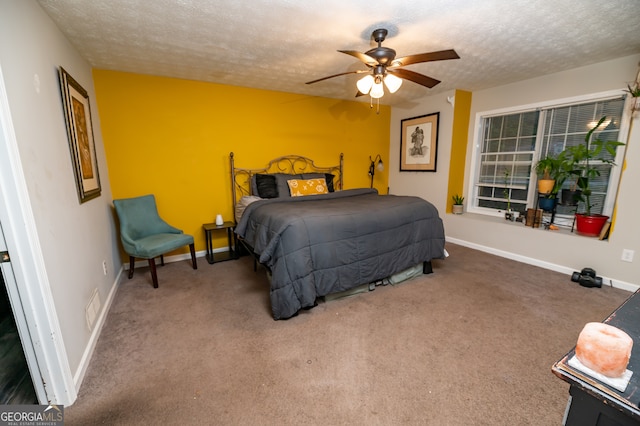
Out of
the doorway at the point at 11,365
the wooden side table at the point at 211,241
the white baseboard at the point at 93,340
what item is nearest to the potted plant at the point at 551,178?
the wooden side table at the point at 211,241

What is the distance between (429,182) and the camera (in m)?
4.48

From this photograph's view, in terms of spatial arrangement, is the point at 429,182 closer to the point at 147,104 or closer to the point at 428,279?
the point at 428,279

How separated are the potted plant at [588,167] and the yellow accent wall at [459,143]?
4.16 feet

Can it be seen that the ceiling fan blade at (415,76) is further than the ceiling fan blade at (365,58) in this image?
Yes

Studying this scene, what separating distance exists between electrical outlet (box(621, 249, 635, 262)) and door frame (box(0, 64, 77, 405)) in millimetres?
4584

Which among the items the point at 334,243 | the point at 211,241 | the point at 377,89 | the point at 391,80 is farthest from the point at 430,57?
the point at 211,241

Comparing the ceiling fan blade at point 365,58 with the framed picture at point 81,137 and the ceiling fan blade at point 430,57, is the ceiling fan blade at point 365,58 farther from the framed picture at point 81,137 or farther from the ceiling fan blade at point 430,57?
the framed picture at point 81,137

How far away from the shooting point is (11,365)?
152 cm

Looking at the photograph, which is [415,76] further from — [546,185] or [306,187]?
[546,185]

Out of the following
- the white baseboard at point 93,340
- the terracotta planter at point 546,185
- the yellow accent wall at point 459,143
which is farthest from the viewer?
the yellow accent wall at point 459,143

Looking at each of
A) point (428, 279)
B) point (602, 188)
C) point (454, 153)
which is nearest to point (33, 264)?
point (428, 279)

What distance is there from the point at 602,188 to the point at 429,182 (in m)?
2.00
